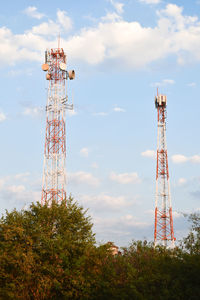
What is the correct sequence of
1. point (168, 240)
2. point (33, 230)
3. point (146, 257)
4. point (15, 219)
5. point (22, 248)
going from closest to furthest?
point (146, 257) → point (22, 248) → point (33, 230) → point (15, 219) → point (168, 240)

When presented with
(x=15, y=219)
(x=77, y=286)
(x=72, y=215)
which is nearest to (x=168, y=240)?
(x=72, y=215)

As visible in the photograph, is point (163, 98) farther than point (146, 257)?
Yes

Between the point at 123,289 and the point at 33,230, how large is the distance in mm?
11724

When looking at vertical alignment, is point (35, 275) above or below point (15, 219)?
below

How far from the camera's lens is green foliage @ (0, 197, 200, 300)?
2667cm

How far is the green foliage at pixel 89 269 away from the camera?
26.7 meters

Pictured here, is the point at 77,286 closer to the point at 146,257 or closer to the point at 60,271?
the point at 60,271

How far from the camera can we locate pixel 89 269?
3294 cm

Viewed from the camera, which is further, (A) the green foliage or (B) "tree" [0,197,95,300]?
(B) "tree" [0,197,95,300]

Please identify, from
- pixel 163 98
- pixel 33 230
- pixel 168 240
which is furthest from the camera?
pixel 163 98

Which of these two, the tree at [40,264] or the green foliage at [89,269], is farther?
the tree at [40,264]

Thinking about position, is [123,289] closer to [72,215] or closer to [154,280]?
[154,280]

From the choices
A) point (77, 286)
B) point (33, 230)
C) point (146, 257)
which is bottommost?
point (77, 286)

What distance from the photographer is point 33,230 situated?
37062mm
